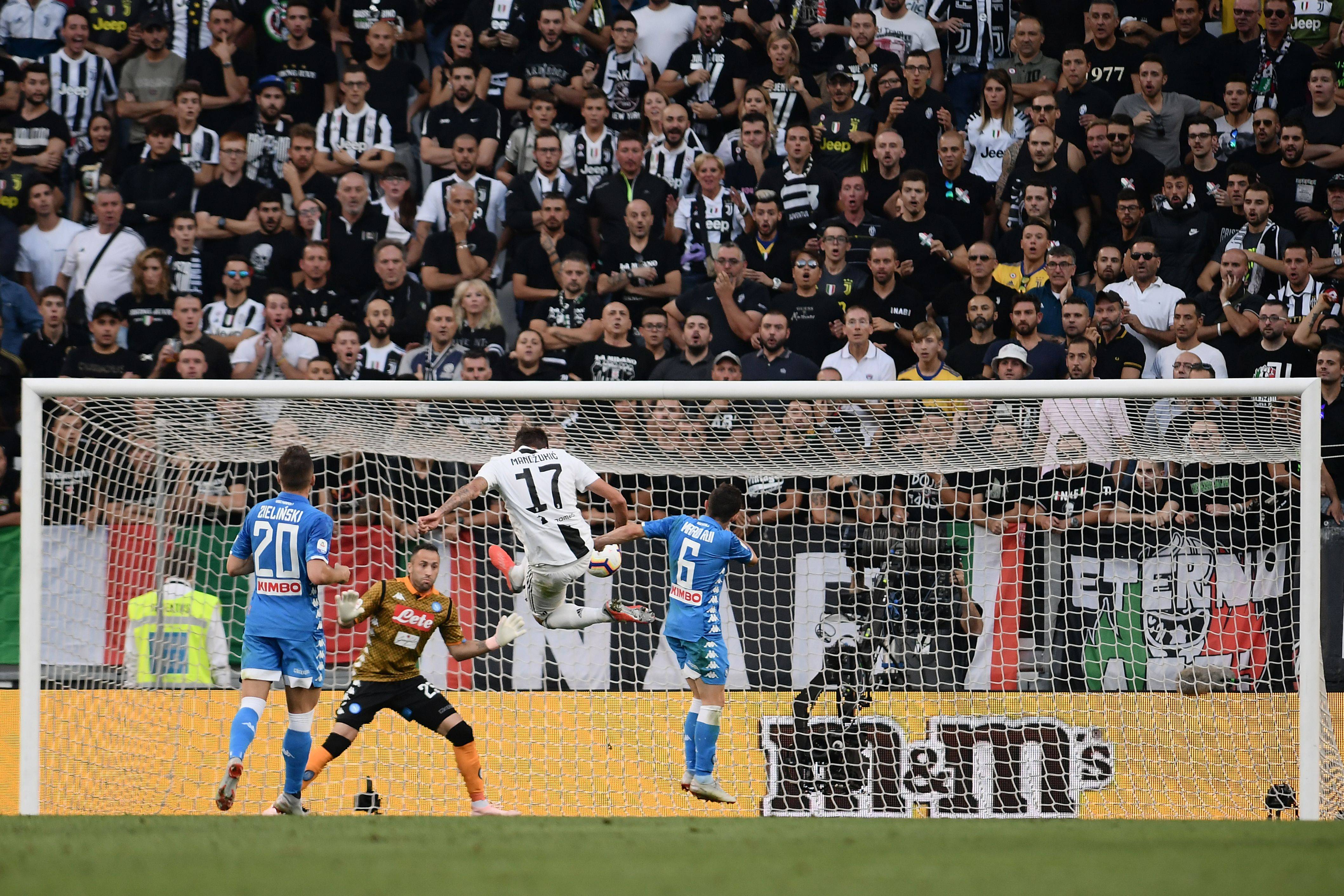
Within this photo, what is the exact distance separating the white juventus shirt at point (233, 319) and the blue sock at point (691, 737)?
429 centimetres

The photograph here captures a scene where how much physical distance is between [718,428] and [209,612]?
2.95 m

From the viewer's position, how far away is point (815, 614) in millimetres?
7895

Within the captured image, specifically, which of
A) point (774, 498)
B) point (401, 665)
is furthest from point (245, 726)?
point (774, 498)

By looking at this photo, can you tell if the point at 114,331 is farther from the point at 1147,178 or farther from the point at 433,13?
the point at 1147,178

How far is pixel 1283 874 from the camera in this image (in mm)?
4379

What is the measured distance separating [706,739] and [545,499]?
1528mm

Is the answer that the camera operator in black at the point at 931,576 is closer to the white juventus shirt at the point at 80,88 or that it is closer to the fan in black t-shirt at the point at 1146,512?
the fan in black t-shirt at the point at 1146,512

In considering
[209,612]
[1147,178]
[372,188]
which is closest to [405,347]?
[372,188]

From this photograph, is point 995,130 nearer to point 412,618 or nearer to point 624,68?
point 624,68

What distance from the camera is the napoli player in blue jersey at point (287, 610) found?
22.5 ft

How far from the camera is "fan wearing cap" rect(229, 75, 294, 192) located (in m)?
10.9

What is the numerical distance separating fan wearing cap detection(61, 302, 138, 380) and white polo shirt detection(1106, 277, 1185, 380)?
21.7 ft

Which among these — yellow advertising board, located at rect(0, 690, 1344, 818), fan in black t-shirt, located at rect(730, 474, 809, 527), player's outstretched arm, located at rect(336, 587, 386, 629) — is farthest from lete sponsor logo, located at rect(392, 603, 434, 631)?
fan in black t-shirt, located at rect(730, 474, 809, 527)

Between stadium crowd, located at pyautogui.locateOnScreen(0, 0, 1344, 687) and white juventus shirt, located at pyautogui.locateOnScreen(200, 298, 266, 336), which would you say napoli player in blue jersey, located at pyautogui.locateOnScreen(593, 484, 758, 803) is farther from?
white juventus shirt, located at pyautogui.locateOnScreen(200, 298, 266, 336)
